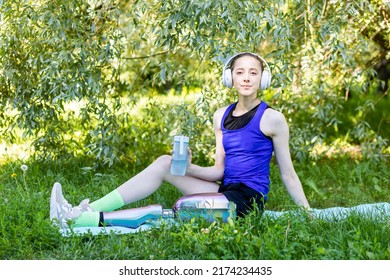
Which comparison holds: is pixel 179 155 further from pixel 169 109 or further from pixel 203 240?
pixel 169 109

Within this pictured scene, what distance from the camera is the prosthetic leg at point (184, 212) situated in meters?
4.11

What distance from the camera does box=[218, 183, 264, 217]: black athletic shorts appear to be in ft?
13.6

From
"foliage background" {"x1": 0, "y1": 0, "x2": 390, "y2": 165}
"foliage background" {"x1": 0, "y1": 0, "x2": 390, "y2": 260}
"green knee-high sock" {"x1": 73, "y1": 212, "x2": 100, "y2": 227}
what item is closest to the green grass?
"foliage background" {"x1": 0, "y1": 0, "x2": 390, "y2": 260}

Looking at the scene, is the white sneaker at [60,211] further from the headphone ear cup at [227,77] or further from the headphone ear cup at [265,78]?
the headphone ear cup at [265,78]

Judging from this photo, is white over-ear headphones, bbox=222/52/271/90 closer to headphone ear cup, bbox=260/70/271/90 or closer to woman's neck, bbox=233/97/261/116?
headphone ear cup, bbox=260/70/271/90

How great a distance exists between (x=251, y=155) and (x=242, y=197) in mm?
281

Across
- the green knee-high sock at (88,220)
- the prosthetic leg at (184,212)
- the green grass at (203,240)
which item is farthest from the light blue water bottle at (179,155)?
the green knee-high sock at (88,220)

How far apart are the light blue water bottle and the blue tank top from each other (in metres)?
0.31

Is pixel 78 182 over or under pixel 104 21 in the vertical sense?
under

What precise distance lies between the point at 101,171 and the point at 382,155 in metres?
2.51

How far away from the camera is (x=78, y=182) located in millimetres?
5527

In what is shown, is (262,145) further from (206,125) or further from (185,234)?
(206,125)
